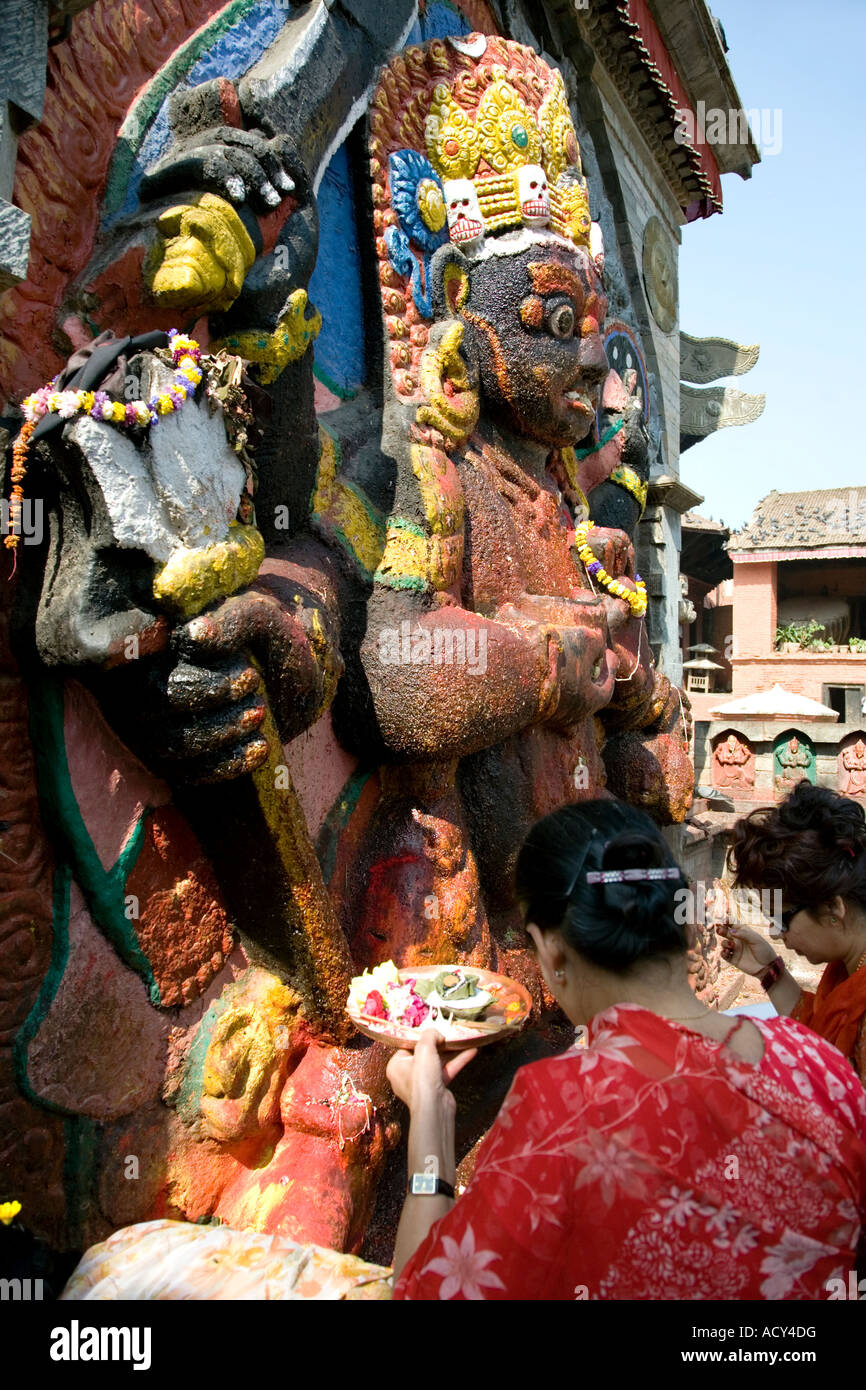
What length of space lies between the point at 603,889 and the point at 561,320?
282cm

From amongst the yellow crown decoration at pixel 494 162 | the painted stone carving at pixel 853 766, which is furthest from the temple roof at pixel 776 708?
the yellow crown decoration at pixel 494 162

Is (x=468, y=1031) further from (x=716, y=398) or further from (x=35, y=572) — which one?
(x=716, y=398)

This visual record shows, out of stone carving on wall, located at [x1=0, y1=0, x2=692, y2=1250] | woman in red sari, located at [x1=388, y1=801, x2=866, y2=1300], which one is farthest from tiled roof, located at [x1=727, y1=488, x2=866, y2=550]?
woman in red sari, located at [x1=388, y1=801, x2=866, y2=1300]

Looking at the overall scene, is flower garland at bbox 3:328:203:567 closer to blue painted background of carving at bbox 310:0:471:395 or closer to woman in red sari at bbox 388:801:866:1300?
blue painted background of carving at bbox 310:0:471:395

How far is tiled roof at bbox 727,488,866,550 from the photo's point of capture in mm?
22594

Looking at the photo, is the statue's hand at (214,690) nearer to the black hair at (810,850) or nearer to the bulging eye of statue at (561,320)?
the black hair at (810,850)

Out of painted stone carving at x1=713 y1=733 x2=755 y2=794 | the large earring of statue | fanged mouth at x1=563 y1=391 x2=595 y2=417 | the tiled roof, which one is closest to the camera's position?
the large earring of statue

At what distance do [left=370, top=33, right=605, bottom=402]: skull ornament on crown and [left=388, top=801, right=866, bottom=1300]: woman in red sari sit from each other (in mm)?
2700

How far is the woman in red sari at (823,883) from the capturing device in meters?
2.33

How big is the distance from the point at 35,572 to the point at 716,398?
8.03 metres

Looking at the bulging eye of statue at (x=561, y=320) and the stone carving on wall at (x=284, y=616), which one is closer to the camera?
the stone carving on wall at (x=284, y=616)

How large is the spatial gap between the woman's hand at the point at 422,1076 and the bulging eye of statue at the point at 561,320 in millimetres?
2697

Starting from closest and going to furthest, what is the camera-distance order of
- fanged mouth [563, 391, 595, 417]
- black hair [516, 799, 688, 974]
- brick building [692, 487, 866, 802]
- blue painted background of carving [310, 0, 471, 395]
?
black hair [516, 799, 688, 974] < blue painted background of carving [310, 0, 471, 395] < fanged mouth [563, 391, 595, 417] < brick building [692, 487, 866, 802]

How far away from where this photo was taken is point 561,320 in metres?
3.83
